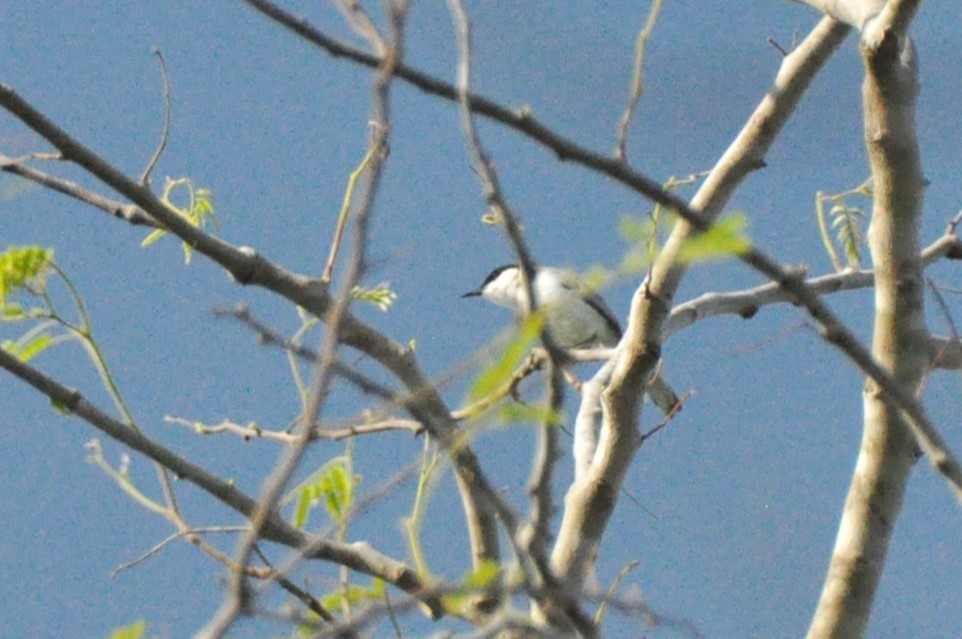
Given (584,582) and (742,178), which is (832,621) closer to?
(584,582)

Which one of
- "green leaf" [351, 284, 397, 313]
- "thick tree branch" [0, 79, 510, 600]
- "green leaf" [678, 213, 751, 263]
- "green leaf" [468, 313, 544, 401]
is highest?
"green leaf" [351, 284, 397, 313]

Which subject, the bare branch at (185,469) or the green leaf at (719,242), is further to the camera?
the bare branch at (185,469)

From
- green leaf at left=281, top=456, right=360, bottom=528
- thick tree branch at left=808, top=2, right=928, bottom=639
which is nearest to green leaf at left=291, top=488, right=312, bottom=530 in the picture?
green leaf at left=281, top=456, right=360, bottom=528

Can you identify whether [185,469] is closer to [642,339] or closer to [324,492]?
[324,492]

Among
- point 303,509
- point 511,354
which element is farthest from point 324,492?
point 511,354

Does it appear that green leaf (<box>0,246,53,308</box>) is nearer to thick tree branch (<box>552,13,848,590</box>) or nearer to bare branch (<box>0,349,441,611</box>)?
bare branch (<box>0,349,441,611</box>)

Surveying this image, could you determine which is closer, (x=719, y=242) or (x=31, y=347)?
(x=719, y=242)

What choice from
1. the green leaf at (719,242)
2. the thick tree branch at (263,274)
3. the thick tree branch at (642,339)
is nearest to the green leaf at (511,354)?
the green leaf at (719,242)

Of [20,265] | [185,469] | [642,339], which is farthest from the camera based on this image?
[642,339]

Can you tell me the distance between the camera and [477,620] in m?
2.24

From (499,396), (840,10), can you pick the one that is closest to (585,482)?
(840,10)

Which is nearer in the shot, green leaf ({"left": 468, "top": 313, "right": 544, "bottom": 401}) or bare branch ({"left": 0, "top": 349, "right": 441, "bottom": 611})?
green leaf ({"left": 468, "top": 313, "right": 544, "bottom": 401})

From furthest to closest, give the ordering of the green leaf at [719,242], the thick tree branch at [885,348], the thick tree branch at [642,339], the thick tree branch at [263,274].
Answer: the thick tree branch at [642,339] < the thick tree branch at [885,348] < the thick tree branch at [263,274] < the green leaf at [719,242]

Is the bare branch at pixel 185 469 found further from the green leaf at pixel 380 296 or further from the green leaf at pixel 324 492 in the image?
the green leaf at pixel 380 296
